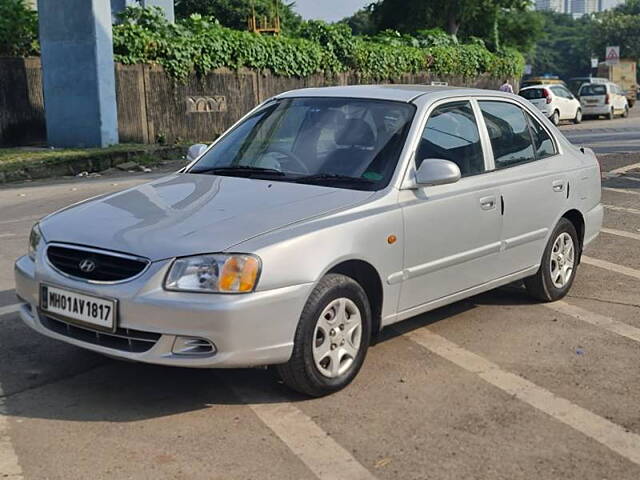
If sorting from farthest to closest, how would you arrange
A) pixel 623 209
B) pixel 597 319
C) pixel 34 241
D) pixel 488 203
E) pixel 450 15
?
pixel 450 15
pixel 623 209
pixel 597 319
pixel 488 203
pixel 34 241

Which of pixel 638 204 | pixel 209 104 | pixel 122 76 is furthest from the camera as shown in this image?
pixel 209 104

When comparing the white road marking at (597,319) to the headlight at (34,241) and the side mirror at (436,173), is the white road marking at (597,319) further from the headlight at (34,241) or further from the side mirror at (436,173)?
the headlight at (34,241)

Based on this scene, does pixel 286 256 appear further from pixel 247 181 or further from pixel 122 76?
pixel 122 76

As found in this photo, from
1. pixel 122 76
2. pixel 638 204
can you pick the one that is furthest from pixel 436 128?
pixel 122 76

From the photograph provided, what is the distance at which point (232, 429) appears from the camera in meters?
4.34

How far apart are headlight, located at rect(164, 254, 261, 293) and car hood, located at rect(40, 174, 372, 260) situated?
55 millimetres

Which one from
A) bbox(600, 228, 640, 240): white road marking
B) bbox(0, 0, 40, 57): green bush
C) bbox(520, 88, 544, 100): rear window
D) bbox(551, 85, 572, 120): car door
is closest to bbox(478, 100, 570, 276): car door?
bbox(600, 228, 640, 240): white road marking

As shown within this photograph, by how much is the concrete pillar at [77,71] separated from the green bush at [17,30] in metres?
0.89

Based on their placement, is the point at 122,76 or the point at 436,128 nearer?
the point at 436,128

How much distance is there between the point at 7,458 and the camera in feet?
13.1

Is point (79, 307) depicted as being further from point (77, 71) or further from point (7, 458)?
point (77, 71)

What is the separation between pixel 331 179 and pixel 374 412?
144 centimetres

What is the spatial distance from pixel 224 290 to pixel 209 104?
701 inches

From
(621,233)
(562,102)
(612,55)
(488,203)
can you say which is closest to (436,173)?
(488,203)
